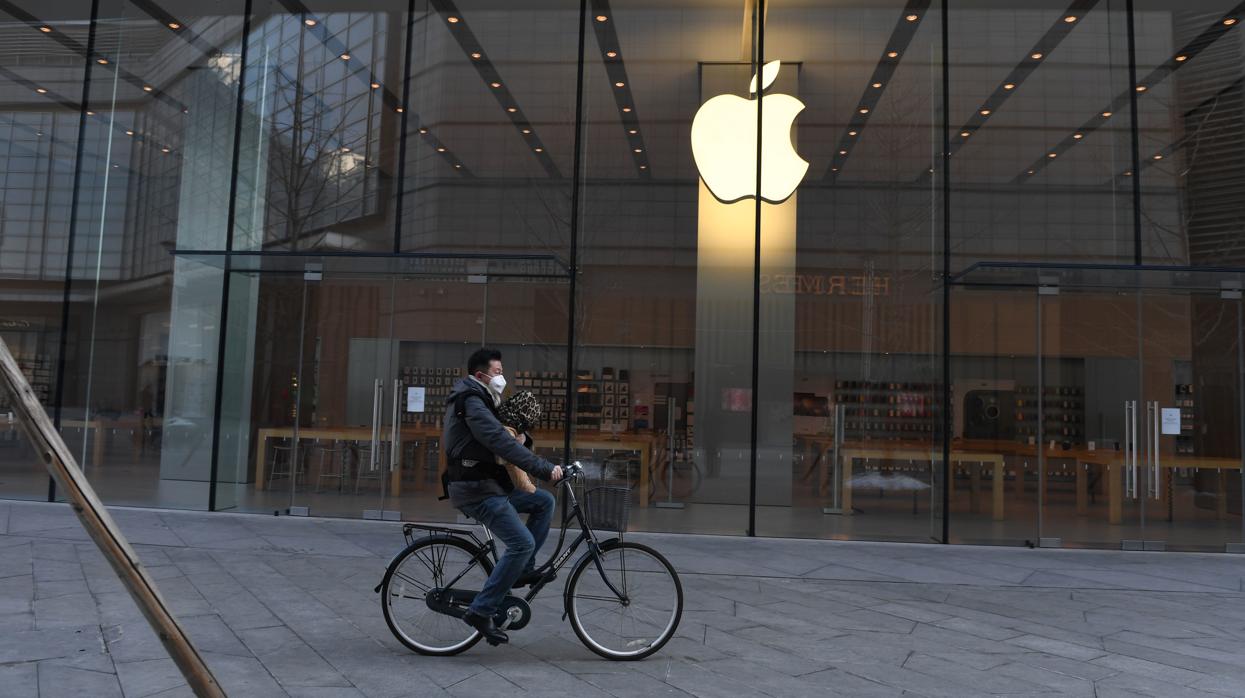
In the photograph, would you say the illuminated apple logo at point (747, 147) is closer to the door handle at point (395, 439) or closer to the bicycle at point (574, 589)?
the door handle at point (395, 439)

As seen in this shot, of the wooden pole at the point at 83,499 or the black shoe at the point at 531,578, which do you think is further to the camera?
the black shoe at the point at 531,578

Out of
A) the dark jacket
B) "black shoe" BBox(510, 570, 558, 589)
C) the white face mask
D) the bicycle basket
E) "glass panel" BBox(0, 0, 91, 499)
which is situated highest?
"glass panel" BBox(0, 0, 91, 499)

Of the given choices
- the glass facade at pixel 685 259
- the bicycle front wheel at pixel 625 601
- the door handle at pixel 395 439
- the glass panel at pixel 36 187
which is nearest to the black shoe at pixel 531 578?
the bicycle front wheel at pixel 625 601

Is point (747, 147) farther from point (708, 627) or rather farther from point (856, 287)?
point (708, 627)

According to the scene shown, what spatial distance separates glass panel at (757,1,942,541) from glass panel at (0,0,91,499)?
27.2 ft

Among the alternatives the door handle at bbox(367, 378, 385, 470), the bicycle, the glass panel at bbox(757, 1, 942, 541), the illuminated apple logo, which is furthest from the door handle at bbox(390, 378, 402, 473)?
the bicycle

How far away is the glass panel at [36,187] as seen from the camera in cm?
1050

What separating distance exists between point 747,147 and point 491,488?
638cm

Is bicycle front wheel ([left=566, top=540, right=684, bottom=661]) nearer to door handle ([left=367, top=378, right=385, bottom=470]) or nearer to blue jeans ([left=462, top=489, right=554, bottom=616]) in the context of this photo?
blue jeans ([left=462, top=489, right=554, bottom=616])

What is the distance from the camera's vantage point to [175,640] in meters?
2.18

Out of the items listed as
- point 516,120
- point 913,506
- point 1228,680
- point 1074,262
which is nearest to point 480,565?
point 1228,680

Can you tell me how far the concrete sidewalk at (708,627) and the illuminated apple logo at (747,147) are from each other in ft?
12.9

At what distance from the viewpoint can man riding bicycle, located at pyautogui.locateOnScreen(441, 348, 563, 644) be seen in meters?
4.30

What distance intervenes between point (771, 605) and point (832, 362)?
4041 mm
